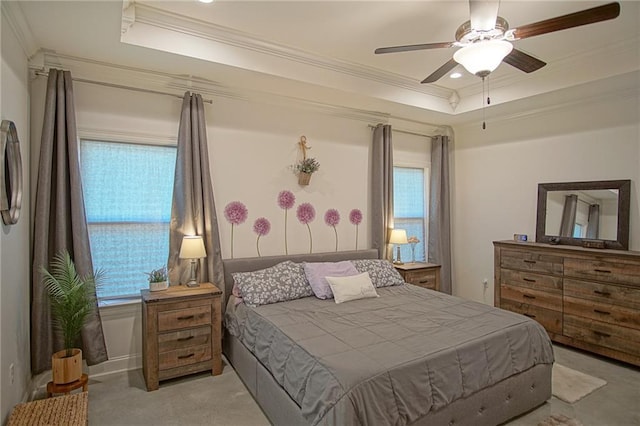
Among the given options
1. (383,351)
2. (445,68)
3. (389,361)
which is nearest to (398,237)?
(445,68)

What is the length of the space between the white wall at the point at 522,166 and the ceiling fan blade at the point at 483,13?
2.68 meters

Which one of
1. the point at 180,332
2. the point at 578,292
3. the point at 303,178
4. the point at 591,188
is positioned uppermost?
the point at 303,178

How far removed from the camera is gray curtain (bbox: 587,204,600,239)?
3.83 m

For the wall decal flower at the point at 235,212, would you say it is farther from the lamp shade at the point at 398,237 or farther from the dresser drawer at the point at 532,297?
the dresser drawer at the point at 532,297

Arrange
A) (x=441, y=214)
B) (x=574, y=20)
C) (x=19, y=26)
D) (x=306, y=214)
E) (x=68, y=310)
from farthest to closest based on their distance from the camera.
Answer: (x=441, y=214), (x=306, y=214), (x=68, y=310), (x=19, y=26), (x=574, y=20)

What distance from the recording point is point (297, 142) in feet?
13.8

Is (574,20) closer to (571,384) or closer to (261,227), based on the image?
(571,384)

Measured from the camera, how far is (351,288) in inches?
135

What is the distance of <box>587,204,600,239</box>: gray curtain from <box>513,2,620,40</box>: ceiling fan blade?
8.51 ft

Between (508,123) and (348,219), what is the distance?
2.48m

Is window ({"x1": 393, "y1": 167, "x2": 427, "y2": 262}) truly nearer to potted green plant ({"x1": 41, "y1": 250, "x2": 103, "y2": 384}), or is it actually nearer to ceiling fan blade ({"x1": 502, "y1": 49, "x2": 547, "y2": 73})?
ceiling fan blade ({"x1": 502, "y1": 49, "x2": 547, "y2": 73})

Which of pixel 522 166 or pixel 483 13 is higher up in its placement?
pixel 483 13

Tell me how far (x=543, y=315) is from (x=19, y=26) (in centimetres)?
529

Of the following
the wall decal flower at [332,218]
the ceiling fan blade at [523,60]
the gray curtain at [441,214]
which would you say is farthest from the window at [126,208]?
the gray curtain at [441,214]
